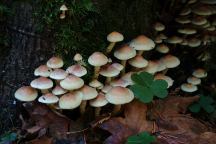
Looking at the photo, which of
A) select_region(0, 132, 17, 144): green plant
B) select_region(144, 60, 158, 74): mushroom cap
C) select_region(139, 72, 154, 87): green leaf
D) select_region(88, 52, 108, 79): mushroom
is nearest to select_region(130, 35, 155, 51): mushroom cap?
select_region(144, 60, 158, 74): mushroom cap

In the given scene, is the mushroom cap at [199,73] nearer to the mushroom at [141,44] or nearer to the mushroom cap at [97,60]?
the mushroom at [141,44]

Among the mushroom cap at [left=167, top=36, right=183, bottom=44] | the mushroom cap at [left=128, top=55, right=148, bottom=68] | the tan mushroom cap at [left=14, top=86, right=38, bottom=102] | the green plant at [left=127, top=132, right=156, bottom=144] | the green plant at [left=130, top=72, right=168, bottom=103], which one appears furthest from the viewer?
the mushroom cap at [left=167, top=36, right=183, bottom=44]

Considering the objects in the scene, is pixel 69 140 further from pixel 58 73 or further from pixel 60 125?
pixel 58 73

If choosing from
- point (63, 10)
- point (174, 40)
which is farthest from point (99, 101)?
point (174, 40)

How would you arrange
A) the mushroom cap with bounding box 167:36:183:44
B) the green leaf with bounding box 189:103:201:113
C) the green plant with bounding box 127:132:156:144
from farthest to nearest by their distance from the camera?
the mushroom cap with bounding box 167:36:183:44 → the green leaf with bounding box 189:103:201:113 → the green plant with bounding box 127:132:156:144

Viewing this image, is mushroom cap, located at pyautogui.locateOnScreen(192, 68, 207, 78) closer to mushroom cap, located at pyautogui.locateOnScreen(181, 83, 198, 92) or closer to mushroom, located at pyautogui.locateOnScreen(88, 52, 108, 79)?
mushroom cap, located at pyautogui.locateOnScreen(181, 83, 198, 92)

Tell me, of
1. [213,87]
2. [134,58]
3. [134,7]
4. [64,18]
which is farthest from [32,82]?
[213,87]
